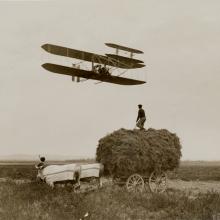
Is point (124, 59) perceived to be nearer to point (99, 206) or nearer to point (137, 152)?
point (137, 152)

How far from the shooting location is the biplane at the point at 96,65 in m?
27.1

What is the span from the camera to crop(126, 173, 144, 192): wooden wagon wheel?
17703mm

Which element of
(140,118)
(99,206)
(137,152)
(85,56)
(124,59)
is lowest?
(99,206)

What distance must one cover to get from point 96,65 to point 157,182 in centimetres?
1197

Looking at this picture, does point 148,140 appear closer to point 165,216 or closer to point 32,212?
point 165,216

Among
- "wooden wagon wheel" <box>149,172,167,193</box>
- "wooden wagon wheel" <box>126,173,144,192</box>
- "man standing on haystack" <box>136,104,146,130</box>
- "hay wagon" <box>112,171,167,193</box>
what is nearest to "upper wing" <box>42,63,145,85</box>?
"man standing on haystack" <box>136,104,146,130</box>

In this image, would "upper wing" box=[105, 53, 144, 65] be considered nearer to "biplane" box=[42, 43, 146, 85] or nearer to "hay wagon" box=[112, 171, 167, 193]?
"biplane" box=[42, 43, 146, 85]

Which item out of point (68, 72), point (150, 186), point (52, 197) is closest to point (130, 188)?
point (150, 186)

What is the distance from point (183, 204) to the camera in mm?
13039

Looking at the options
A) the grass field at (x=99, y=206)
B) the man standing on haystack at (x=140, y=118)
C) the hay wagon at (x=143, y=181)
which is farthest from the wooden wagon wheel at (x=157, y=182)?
the grass field at (x=99, y=206)

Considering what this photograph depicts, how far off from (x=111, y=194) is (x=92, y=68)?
14787mm

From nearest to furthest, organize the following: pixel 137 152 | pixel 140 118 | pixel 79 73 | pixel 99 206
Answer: pixel 99 206, pixel 137 152, pixel 140 118, pixel 79 73

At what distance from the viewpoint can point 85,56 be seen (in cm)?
2880

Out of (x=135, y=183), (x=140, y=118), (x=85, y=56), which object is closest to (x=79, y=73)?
(x=85, y=56)
